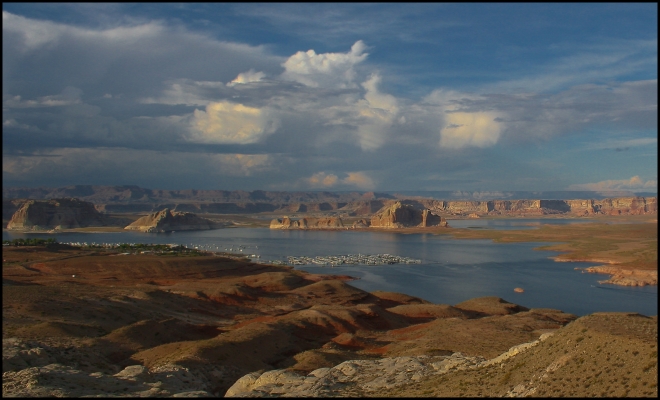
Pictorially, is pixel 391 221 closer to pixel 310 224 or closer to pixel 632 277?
pixel 310 224

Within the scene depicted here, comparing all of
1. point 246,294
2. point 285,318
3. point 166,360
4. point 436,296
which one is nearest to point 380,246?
point 436,296

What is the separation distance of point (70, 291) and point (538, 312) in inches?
1474

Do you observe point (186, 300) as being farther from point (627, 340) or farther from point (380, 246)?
point (380, 246)

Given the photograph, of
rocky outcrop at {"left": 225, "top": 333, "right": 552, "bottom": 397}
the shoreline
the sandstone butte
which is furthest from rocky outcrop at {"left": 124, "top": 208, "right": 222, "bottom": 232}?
rocky outcrop at {"left": 225, "top": 333, "right": 552, "bottom": 397}

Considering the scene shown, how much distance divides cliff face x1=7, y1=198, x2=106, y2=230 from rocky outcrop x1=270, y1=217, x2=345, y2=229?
60.3 m

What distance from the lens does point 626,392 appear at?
12742 mm

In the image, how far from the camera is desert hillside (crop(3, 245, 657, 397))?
15930 mm

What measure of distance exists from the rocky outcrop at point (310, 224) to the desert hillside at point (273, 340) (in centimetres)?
12465

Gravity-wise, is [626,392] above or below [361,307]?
above

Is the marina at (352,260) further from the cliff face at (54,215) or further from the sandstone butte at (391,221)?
the cliff face at (54,215)

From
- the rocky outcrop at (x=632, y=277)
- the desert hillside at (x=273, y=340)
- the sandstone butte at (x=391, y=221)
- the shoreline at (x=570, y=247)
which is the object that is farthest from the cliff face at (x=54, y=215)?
the rocky outcrop at (x=632, y=277)

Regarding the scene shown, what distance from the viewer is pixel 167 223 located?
172125 millimetres

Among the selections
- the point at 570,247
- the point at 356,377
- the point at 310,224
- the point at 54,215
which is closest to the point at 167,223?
the point at 54,215

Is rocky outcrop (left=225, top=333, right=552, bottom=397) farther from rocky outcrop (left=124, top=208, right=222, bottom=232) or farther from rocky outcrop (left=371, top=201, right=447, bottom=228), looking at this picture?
rocky outcrop (left=371, top=201, right=447, bottom=228)
